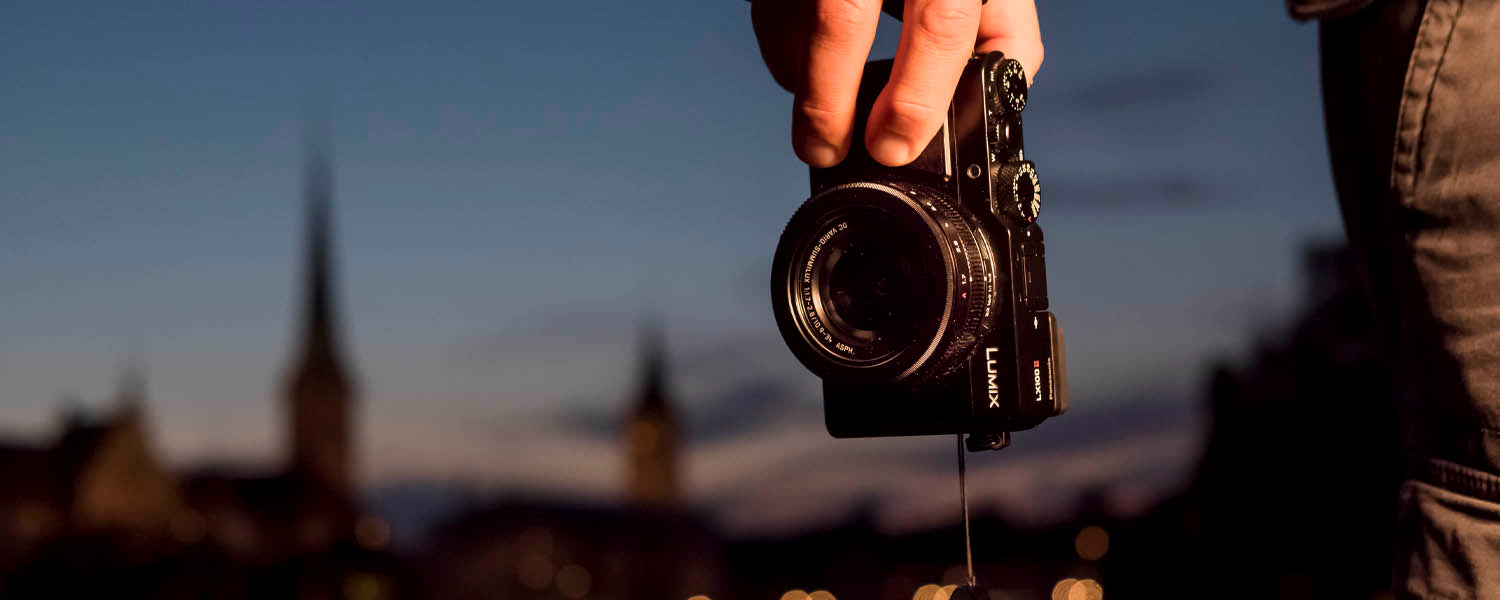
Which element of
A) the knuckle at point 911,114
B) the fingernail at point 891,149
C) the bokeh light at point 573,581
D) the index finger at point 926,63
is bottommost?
the bokeh light at point 573,581

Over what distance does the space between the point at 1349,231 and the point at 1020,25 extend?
2.51 feet

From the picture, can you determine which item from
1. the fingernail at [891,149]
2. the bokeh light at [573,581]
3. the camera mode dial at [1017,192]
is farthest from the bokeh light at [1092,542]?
the fingernail at [891,149]

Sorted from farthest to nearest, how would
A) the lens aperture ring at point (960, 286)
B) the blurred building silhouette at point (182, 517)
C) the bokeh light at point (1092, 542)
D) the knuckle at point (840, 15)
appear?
the blurred building silhouette at point (182, 517), the bokeh light at point (1092, 542), the lens aperture ring at point (960, 286), the knuckle at point (840, 15)

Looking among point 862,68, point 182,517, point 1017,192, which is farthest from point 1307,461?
point 182,517

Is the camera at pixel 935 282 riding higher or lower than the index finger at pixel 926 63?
lower

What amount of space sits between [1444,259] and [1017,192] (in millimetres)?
830

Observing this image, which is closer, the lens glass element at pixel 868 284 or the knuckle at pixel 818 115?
the knuckle at pixel 818 115

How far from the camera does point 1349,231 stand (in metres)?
1.85

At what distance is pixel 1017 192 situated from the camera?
2.40 meters

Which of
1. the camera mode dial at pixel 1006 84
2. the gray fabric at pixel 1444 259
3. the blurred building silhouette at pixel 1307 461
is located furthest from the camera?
the blurred building silhouette at pixel 1307 461

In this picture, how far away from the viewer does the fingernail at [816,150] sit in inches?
78.4

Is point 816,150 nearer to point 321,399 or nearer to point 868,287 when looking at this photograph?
point 868,287

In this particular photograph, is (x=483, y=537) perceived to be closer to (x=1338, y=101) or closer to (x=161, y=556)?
(x=161, y=556)

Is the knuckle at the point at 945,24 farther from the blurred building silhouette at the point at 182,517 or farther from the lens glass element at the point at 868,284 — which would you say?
the blurred building silhouette at the point at 182,517
